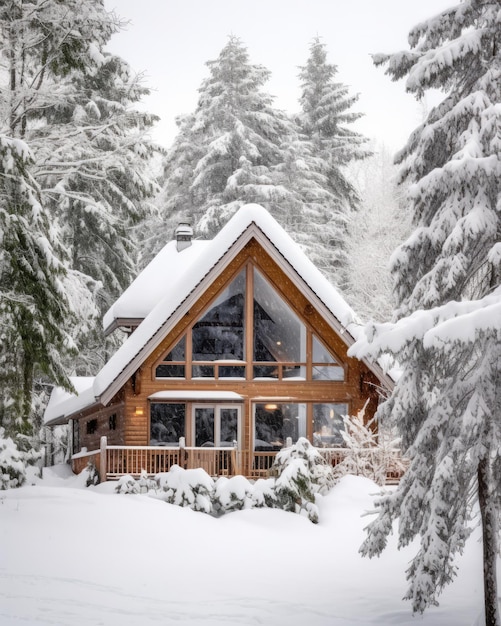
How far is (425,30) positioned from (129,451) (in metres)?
14.3

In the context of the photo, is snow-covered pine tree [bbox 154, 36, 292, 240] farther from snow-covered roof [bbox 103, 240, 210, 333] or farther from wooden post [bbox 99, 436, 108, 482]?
wooden post [bbox 99, 436, 108, 482]

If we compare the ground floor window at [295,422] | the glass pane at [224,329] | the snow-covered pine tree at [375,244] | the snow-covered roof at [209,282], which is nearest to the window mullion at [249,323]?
the glass pane at [224,329]

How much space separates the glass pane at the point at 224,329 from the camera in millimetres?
22156

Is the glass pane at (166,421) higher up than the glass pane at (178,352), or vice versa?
the glass pane at (178,352)

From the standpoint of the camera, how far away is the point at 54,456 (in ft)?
130

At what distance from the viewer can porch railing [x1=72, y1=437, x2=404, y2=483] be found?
2016 centimetres

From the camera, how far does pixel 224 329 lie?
22.3 meters

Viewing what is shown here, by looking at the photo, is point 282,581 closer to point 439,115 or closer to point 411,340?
point 411,340

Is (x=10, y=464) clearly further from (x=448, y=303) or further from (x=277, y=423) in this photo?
(x=448, y=303)

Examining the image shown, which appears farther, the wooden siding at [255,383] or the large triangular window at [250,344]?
the large triangular window at [250,344]

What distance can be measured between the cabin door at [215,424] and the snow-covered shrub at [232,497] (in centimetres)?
461

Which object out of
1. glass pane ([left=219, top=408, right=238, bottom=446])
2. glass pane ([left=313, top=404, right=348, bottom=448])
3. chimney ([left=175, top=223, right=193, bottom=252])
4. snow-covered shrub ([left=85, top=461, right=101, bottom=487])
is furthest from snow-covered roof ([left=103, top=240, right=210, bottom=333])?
glass pane ([left=313, top=404, right=348, bottom=448])

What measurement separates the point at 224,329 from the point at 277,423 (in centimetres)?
281

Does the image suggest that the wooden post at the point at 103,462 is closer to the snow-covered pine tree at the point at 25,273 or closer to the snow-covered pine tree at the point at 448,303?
the snow-covered pine tree at the point at 25,273
